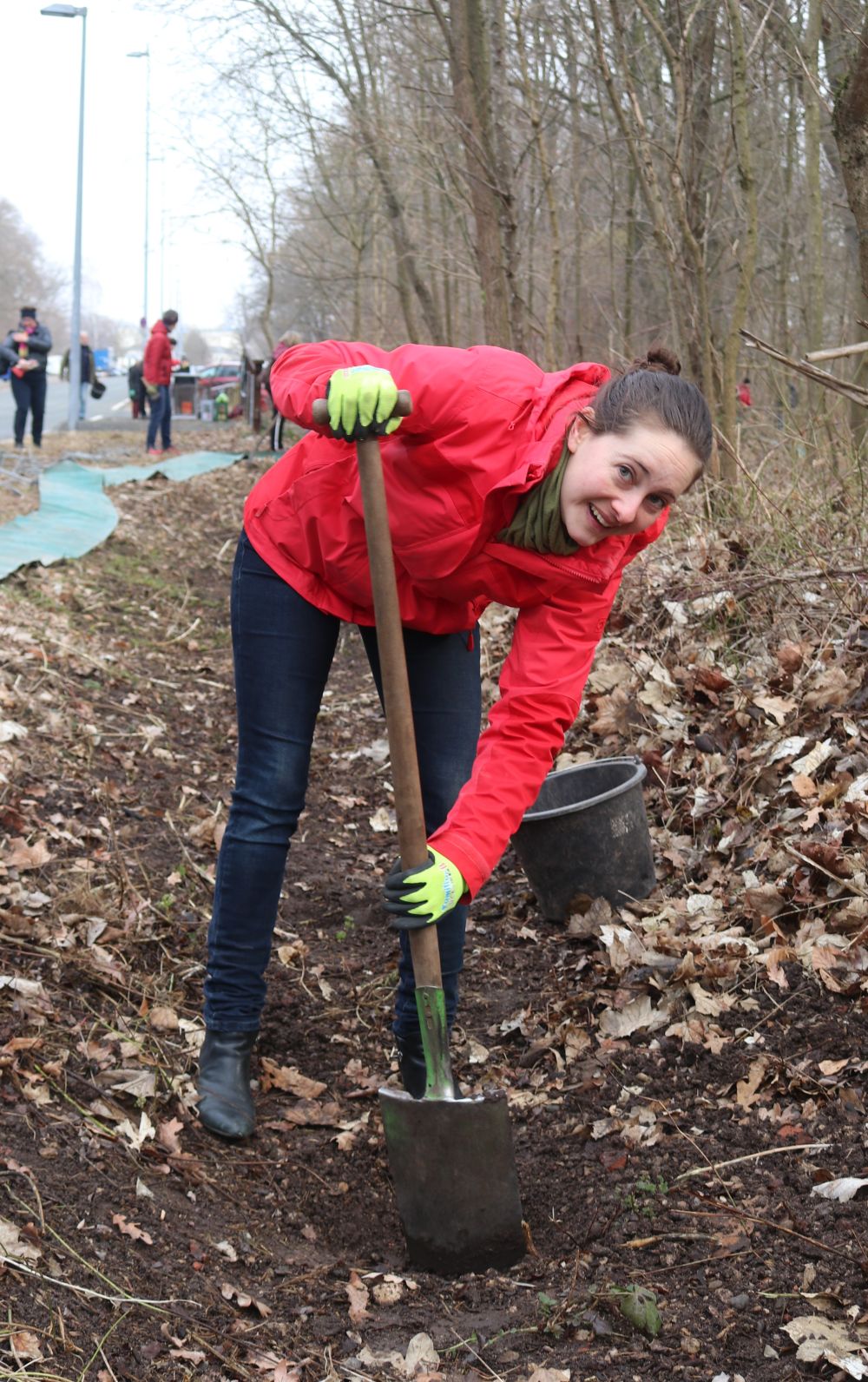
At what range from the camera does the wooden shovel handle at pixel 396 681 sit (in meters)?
2.40

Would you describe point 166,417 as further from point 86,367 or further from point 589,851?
point 589,851

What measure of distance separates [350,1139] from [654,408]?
184cm

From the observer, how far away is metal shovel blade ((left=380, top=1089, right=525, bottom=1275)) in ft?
8.40

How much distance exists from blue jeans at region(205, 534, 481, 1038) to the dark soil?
42 cm

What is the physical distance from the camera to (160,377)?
17.1m

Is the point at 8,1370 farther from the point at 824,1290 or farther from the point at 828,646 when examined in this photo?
the point at 828,646

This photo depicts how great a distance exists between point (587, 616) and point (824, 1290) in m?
1.34

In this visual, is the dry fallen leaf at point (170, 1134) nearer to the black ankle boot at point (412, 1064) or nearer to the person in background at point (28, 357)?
the black ankle boot at point (412, 1064)

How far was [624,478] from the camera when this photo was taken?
2.31 m

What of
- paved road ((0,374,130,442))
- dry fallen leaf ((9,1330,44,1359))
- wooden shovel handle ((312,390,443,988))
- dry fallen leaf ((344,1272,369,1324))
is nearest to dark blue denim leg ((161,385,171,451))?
paved road ((0,374,130,442))

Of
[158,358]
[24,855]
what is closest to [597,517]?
[24,855]

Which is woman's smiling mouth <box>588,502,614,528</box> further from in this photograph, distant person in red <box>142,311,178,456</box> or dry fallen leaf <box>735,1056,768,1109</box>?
distant person in red <box>142,311,178,456</box>

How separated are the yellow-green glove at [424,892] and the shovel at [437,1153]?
0.15ft

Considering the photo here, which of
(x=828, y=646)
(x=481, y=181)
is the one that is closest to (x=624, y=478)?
(x=828, y=646)
